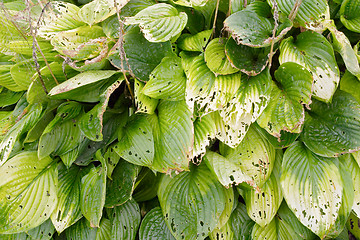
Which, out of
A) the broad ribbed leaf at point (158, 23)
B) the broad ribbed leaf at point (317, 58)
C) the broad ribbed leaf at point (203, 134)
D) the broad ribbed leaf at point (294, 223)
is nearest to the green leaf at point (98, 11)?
the broad ribbed leaf at point (158, 23)

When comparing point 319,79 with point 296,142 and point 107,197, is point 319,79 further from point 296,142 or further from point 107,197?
→ point 107,197

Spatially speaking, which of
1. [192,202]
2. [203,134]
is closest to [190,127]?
[203,134]

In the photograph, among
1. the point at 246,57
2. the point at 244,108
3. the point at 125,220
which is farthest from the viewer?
the point at 125,220

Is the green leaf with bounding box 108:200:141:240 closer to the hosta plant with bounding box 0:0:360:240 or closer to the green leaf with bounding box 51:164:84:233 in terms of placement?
the hosta plant with bounding box 0:0:360:240

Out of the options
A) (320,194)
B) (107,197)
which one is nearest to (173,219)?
(107,197)

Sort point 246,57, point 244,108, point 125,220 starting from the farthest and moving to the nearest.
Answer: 1. point 125,220
2. point 246,57
3. point 244,108

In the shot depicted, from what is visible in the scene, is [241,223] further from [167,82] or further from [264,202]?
[167,82]
